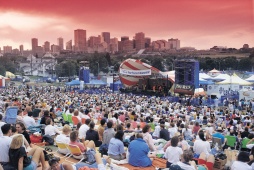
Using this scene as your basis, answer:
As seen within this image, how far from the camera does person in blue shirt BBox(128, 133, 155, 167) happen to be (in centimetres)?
562

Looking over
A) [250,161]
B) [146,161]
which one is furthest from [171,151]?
[250,161]

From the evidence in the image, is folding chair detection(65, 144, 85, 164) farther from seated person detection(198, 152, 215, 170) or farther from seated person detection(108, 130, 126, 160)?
seated person detection(198, 152, 215, 170)

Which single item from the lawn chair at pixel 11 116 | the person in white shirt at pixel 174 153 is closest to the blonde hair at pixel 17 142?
the person in white shirt at pixel 174 153

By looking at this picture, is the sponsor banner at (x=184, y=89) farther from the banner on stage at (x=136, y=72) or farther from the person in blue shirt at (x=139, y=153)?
the person in blue shirt at (x=139, y=153)

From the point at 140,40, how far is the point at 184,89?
161 meters

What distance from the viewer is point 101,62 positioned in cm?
8481

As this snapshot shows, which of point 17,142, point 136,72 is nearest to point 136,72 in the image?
point 136,72

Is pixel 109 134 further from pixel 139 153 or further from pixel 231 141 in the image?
pixel 231 141

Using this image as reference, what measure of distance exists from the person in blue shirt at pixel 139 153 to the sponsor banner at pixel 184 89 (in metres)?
20.5

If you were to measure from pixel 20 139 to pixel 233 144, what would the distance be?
634 centimetres

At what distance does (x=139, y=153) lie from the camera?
5648 millimetres

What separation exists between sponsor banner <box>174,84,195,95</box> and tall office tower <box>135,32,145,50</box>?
6119 inches

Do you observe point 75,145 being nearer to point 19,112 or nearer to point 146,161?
point 146,161

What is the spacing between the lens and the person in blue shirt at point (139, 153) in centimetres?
562
